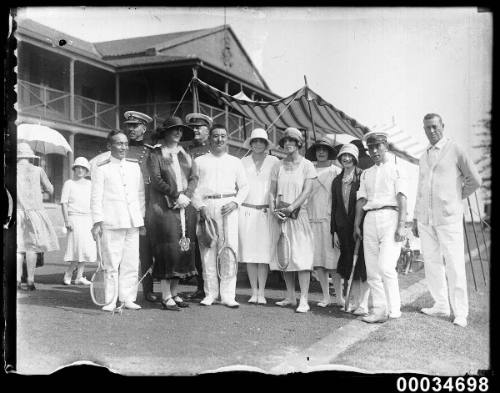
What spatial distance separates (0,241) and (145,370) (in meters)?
1.64

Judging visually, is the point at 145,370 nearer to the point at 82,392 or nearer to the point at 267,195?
the point at 82,392

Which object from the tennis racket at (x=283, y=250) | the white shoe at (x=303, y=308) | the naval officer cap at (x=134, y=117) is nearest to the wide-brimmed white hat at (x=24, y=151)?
the naval officer cap at (x=134, y=117)

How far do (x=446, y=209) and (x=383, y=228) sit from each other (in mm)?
661

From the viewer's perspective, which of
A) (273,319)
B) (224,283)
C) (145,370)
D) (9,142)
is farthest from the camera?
(224,283)

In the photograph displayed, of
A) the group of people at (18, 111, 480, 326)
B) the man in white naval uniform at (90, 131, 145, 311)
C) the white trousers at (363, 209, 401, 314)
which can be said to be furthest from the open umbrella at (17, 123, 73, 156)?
the white trousers at (363, 209, 401, 314)

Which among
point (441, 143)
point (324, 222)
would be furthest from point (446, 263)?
point (324, 222)

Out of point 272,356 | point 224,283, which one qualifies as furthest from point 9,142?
point 272,356

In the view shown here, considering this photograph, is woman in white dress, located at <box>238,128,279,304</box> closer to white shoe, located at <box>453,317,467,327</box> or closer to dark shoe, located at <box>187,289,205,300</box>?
dark shoe, located at <box>187,289,205,300</box>

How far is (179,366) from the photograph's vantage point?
362cm

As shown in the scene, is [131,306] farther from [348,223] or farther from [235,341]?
[348,223]

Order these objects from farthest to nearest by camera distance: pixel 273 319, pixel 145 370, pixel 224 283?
pixel 224 283 → pixel 273 319 → pixel 145 370

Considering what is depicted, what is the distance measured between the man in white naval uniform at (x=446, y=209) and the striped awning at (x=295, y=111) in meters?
2.07

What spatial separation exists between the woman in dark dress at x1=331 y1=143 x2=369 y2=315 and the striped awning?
152 cm

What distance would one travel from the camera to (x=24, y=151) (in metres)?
5.20
